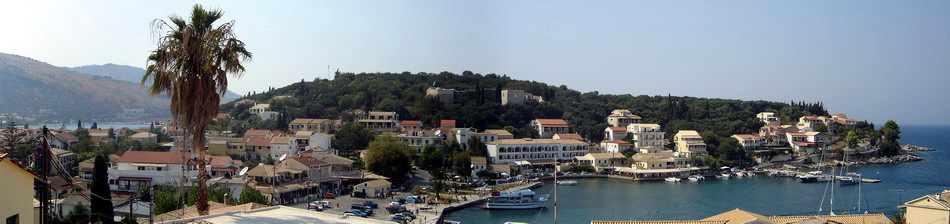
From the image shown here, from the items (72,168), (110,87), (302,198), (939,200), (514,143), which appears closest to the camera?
(939,200)

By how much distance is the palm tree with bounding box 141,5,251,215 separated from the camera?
8.30m

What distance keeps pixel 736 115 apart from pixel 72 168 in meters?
51.2

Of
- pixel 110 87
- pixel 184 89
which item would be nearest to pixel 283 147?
pixel 184 89

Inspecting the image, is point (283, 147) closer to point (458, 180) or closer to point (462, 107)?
point (458, 180)

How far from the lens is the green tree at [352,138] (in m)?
39.6

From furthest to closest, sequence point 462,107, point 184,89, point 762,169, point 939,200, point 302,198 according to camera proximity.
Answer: point 462,107 < point 762,169 < point 302,198 < point 939,200 < point 184,89

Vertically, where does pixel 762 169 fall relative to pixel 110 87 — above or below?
below

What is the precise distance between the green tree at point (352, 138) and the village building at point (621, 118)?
22.7 meters

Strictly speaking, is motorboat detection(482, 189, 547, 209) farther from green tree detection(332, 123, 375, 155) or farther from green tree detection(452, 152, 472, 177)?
green tree detection(332, 123, 375, 155)

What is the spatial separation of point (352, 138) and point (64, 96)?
345ft

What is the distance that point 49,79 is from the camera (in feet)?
419

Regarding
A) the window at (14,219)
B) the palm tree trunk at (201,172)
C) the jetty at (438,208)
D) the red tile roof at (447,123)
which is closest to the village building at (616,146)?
the red tile roof at (447,123)

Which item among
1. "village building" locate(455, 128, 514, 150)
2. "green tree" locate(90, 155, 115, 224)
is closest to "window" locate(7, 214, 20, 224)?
"green tree" locate(90, 155, 115, 224)

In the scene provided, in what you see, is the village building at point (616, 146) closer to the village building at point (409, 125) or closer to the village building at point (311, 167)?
the village building at point (409, 125)
